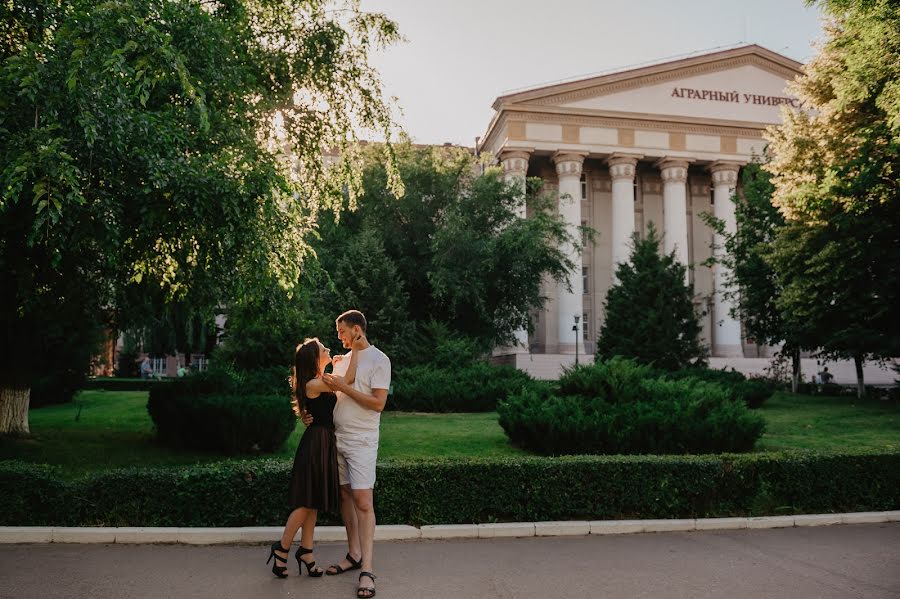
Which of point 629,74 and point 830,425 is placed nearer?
point 830,425

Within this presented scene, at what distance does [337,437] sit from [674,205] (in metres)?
46.8

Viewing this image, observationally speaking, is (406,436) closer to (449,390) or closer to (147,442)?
(147,442)

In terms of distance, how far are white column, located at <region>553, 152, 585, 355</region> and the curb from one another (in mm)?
37987

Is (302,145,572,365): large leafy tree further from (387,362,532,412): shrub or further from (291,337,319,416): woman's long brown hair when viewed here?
(291,337,319,416): woman's long brown hair

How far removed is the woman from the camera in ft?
18.8

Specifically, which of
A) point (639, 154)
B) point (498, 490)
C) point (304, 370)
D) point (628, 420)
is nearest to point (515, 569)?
point (498, 490)

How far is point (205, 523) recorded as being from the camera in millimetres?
7617

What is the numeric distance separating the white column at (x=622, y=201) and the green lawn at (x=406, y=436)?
26592 millimetres

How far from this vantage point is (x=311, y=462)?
19.0 ft

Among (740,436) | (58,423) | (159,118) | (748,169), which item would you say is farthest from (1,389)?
(748,169)

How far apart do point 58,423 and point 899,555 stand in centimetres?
1757

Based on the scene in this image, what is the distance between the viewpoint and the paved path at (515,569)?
557 cm

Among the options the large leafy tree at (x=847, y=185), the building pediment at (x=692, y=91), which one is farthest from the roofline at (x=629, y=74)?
the large leafy tree at (x=847, y=185)

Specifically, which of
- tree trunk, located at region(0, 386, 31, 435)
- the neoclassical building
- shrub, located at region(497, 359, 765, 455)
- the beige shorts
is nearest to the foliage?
tree trunk, located at region(0, 386, 31, 435)
